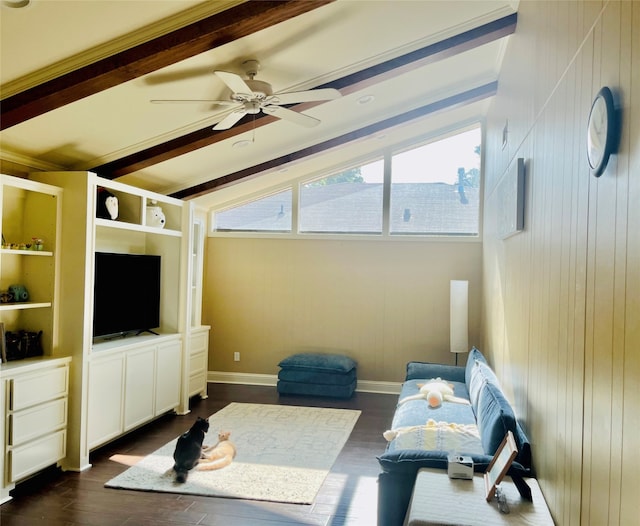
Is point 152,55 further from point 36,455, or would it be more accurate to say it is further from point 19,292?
point 36,455

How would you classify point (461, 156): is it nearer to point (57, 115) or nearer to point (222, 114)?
point (222, 114)

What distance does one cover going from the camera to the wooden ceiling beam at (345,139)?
5.21m

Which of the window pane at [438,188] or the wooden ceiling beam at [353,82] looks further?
the window pane at [438,188]

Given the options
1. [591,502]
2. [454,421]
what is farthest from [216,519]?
[591,502]

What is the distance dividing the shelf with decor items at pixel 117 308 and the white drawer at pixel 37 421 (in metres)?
0.10

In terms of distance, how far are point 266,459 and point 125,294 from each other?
80.0 inches

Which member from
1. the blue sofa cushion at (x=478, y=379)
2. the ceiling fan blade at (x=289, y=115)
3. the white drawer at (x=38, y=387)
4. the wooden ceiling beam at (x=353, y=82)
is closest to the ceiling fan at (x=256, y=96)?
the ceiling fan blade at (x=289, y=115)

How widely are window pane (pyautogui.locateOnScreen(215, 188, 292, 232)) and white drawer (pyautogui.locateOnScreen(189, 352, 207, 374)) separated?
1.85 meters

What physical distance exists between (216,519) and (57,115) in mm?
2816

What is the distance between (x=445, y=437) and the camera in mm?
3227

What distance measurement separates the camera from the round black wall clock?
1456 millimetres

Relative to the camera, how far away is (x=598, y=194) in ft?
5.28

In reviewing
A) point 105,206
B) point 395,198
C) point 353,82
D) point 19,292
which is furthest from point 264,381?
point 353,82

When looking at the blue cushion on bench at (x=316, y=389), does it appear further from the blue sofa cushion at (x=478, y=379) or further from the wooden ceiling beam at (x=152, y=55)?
the wooden ceiling beam at (x=152, y=55)
